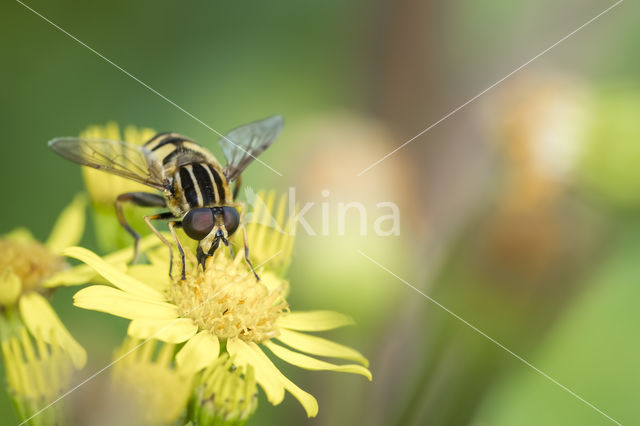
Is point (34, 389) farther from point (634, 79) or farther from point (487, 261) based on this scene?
point (634, 79)

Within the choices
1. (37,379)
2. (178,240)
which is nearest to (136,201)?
(178,240)

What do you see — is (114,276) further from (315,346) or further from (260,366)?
(315,346)

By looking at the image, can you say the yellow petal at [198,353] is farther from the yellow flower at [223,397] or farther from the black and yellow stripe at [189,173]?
the black and yellow stripe at [189,173]

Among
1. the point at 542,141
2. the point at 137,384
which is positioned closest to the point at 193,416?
the point at 137,384

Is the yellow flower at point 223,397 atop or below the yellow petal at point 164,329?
below

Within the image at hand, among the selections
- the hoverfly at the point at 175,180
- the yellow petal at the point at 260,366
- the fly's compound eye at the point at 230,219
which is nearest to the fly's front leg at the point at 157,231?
the hoverfly at the point at 175,180

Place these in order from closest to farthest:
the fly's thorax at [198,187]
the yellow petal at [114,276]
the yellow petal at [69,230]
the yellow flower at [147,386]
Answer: the yellow flower at [147,386] → the yellow petal at [114,276] → the fly's thorax at [198,187] → the yellow petal at [69,230]

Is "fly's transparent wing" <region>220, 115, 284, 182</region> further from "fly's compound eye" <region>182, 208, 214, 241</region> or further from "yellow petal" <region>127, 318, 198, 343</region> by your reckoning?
"yellow petal" <region>127, 318, 198, 343</region>

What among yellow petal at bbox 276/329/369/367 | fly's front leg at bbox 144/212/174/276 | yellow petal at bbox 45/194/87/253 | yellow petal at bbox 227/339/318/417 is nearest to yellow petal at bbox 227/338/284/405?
yellow petal at bbox 227/339/318/417
